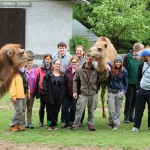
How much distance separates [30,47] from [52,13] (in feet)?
7.18

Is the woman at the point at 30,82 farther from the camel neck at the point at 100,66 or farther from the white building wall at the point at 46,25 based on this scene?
the white building wall at the point at 46,25

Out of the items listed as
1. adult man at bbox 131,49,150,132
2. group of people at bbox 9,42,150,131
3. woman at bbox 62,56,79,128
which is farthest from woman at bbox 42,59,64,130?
adult man at bbox 131,49,150,132

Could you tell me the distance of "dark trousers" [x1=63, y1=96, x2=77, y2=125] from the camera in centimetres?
1221

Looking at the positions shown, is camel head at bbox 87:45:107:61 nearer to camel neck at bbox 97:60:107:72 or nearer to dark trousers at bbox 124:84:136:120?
camel neck at bbox 97:60:107:72

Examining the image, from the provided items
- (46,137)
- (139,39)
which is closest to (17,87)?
(46,137)

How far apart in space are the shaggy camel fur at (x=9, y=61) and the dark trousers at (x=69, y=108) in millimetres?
2014

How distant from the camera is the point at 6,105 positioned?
1628 centimetres

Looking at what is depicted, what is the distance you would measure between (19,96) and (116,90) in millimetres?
2439

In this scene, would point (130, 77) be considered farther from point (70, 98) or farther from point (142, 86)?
point (70, 98)

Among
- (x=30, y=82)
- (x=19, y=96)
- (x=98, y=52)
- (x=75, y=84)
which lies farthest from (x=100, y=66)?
(x=19, y=96)

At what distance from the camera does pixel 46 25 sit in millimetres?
26219

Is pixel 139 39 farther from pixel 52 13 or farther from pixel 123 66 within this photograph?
pixel 123 66

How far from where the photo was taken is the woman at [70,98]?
474 inches

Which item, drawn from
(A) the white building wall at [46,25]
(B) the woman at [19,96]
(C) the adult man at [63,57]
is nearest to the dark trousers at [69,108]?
(C) the adult man at [63,57]
